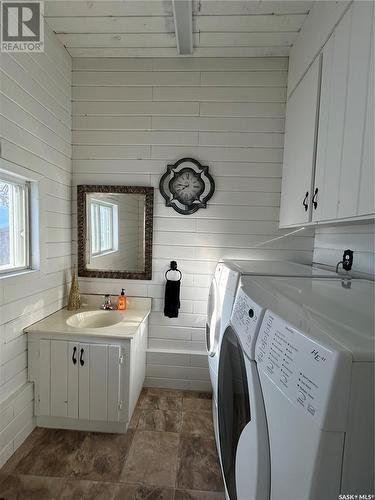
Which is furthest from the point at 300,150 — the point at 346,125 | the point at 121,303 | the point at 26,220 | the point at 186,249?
the point at 26,220

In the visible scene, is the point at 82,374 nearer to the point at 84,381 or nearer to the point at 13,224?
the point at 84,381

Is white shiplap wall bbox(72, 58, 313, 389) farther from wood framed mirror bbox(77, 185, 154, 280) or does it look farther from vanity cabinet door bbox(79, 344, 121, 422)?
vanity cabinet door bbox(79, 344, 121, 422)

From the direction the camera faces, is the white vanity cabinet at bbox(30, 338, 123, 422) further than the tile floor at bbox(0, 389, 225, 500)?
Yes

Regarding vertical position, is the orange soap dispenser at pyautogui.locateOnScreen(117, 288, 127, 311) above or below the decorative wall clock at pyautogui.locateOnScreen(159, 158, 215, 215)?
below

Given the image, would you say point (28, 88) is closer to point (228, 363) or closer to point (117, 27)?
point (117, 27)

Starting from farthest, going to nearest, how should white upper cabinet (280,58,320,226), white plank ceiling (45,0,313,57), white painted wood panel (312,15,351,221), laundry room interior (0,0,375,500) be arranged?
white plank ceiling (45,0,313,57) < white upper cabinet (280,58,320,226) < white painted wood panel (312,15,351,221) < laundry room interior (0,0,375,500)

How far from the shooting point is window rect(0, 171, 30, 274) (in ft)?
5.17

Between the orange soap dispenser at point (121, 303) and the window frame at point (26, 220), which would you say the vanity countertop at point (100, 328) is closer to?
the orange soap dispenser at point (121, 303)

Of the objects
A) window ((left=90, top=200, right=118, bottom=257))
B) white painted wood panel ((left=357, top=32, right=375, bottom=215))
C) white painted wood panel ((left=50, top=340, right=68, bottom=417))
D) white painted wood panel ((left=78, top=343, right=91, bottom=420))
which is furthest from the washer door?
window ((left=90, top=200, right=118, bottom=257))

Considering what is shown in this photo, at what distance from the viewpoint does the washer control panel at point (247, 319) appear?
702 mm

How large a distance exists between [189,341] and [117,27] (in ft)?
7.87

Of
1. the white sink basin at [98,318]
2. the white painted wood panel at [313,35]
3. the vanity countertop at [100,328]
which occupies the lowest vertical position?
the white sink basin at [98,318]

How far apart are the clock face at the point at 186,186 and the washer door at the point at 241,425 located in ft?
4.19

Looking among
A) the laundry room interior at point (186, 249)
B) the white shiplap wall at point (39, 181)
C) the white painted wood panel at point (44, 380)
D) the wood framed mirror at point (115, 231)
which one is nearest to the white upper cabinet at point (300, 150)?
the laundry room interior at point (186, 249)
